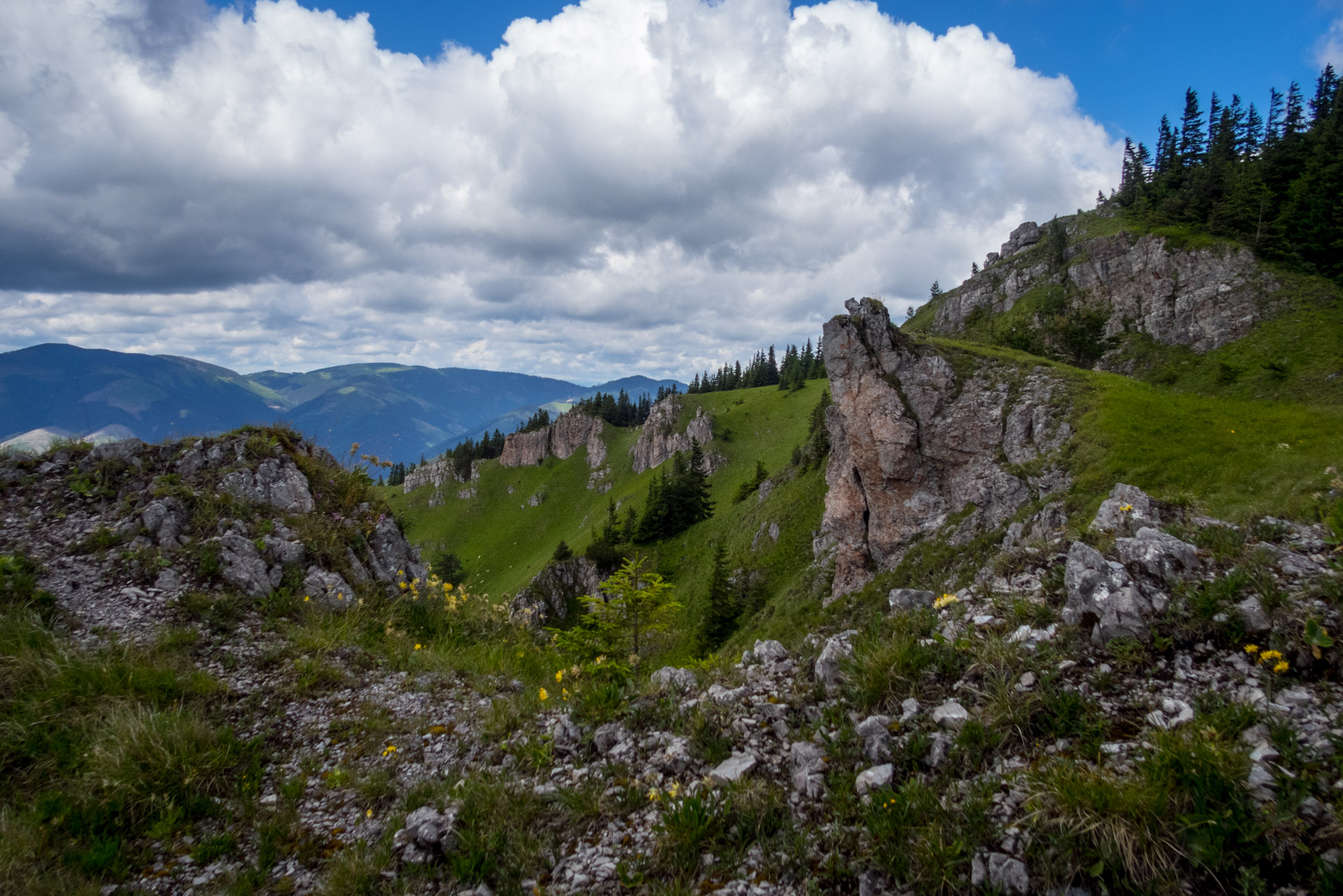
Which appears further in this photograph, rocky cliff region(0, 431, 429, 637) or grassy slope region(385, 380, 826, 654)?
grassy slope region(385, 380, 826, 654)

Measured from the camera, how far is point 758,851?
4184 millimetres

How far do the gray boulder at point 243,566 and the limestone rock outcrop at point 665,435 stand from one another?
373 ft

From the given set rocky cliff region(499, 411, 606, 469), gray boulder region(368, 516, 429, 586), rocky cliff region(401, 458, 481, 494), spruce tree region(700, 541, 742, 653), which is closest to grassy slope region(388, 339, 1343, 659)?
gray boulder region(368, 516, 429, 586)

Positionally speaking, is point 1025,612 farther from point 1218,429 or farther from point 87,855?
point 1218,429

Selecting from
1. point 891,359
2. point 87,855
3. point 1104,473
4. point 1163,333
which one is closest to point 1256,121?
point 1163,333

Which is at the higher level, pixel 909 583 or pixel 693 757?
pixel 693 757

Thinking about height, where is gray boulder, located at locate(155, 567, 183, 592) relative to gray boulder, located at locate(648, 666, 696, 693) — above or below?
above

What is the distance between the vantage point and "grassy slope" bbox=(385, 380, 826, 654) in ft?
181

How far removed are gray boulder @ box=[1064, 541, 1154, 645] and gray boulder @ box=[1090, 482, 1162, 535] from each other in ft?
5.84

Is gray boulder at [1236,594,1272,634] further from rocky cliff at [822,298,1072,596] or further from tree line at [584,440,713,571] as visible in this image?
tree line at [584,440,713,571]

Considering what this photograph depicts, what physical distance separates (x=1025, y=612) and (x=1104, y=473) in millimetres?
25404

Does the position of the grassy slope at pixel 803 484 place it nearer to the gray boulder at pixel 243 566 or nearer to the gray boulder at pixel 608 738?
the gray boulder at pixel 243 566

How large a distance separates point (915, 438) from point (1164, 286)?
60.9 meters

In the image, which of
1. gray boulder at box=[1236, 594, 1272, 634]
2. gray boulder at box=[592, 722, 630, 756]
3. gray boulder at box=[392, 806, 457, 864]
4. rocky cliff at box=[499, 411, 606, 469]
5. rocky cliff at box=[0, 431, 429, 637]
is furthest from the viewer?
rocky cliff at box=[499, 411, 606, 469]
